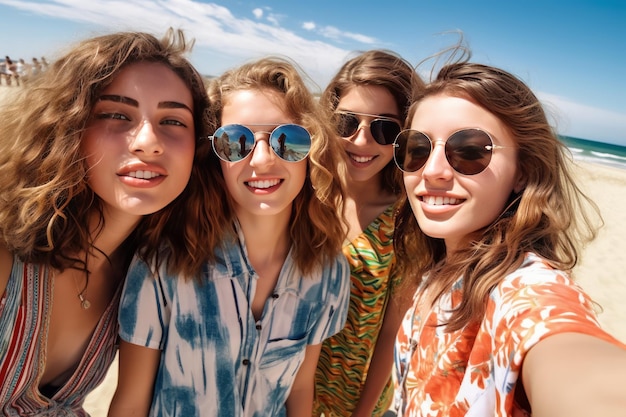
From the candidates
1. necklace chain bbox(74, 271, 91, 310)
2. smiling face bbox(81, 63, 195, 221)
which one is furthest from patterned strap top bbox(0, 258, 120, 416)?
smiling face bbox(81, 63, 195, 221)

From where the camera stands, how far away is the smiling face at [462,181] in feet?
4.82

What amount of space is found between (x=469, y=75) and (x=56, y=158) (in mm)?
1645

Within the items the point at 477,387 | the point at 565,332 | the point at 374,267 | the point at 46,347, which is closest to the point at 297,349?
the point at 374,267

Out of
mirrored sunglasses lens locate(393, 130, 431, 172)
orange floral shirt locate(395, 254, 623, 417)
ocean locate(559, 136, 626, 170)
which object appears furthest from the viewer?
ocean locate(559, 136, 626, 170)

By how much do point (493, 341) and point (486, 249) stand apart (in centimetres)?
39

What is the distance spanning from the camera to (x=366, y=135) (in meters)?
2.33

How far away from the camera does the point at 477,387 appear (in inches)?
46.5

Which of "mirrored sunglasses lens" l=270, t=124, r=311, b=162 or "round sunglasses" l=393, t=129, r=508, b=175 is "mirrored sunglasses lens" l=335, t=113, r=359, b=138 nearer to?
"mirrored sunglasses lens" l=270, t=124, r=311, b=162

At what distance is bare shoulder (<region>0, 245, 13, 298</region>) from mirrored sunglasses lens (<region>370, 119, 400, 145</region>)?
72.8 inches

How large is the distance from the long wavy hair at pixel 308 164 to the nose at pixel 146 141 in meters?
0.34

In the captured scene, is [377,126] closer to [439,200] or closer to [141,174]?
[439,200]

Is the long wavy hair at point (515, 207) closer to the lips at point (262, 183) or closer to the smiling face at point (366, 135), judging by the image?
the smiling face at point (366, 135)

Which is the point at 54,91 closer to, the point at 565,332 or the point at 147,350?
the point at 147,350

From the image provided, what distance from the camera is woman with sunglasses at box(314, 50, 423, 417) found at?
2227 mm
